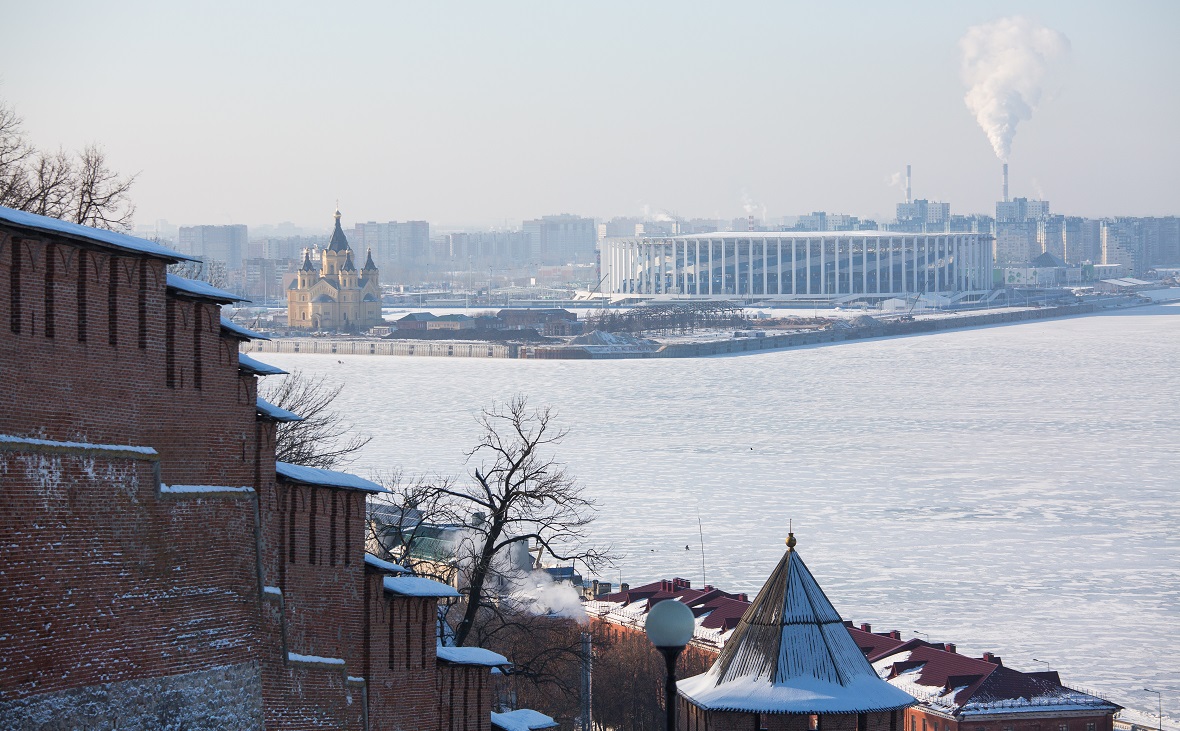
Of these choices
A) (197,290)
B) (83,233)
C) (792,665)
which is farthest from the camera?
(792,665)

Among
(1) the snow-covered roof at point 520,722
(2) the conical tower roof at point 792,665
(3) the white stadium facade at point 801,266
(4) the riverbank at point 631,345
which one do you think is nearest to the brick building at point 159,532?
(1) the snow-covered roof at point 520,722

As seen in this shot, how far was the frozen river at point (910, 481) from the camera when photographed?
2345 cm

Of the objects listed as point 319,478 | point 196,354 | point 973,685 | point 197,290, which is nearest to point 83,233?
point 197,290

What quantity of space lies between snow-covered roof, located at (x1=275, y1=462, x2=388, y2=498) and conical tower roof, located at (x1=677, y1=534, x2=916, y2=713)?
95.3 inches

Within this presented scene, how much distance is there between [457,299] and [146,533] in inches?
6526

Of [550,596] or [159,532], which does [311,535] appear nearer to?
[159,532]

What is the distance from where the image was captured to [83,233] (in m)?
6.13

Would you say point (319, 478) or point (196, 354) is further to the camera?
point (319, 478)

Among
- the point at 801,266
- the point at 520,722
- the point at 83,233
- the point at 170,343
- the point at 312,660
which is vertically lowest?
the point at 520,722

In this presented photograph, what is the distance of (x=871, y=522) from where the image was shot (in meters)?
30.3

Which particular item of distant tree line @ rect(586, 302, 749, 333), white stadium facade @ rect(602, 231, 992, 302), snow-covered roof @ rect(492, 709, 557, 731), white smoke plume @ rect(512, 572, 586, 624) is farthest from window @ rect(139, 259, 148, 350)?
white stadium facade @ rect(602, 231, 992, 302)

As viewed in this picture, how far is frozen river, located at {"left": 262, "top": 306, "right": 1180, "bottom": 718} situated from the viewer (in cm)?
2345

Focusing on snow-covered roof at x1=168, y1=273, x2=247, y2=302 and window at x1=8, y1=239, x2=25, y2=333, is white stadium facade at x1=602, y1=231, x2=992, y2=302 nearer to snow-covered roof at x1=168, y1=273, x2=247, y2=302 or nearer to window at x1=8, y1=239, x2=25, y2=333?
snow-covered roof at x1=168, y1=273, x2=247, y2=302

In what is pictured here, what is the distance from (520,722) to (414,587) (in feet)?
4.75
